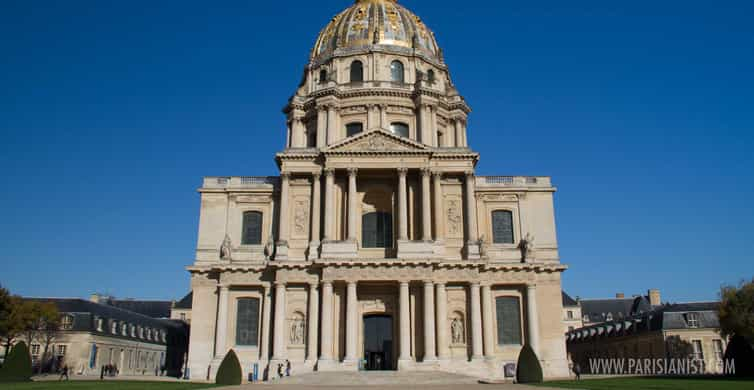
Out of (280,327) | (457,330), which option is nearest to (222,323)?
(280,327)

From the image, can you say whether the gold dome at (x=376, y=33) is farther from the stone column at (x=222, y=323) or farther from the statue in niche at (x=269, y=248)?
the stone column at (x=222, y=323)

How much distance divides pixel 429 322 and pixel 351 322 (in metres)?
4.37

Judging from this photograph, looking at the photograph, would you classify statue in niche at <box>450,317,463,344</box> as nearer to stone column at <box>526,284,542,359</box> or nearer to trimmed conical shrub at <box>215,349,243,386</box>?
stone column at <box>526,284,542,359</box>

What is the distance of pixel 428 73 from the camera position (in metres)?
51.6

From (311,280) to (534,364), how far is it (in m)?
13.5

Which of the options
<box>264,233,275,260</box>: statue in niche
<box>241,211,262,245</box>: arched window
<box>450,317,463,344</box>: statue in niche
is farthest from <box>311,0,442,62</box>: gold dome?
<box>450,317,463,344</box>: statue in niche

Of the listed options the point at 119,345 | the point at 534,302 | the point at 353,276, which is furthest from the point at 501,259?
the point at 119,345

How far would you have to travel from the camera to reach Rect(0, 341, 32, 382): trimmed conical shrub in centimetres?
3103

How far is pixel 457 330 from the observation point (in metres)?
37.9

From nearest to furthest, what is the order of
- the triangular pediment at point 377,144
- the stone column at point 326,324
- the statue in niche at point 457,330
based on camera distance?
1. the stone column at point 326,324
2. the statue in niche at point 457,330
3. the triangular pediment at point 377,144

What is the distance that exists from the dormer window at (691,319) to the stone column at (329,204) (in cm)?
3152

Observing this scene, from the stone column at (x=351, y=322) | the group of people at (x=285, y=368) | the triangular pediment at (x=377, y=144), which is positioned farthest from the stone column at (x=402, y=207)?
the group of people at (x=285, y=368)

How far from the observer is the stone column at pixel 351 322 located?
35625 mm

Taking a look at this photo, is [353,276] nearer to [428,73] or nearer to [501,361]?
[501,361]
